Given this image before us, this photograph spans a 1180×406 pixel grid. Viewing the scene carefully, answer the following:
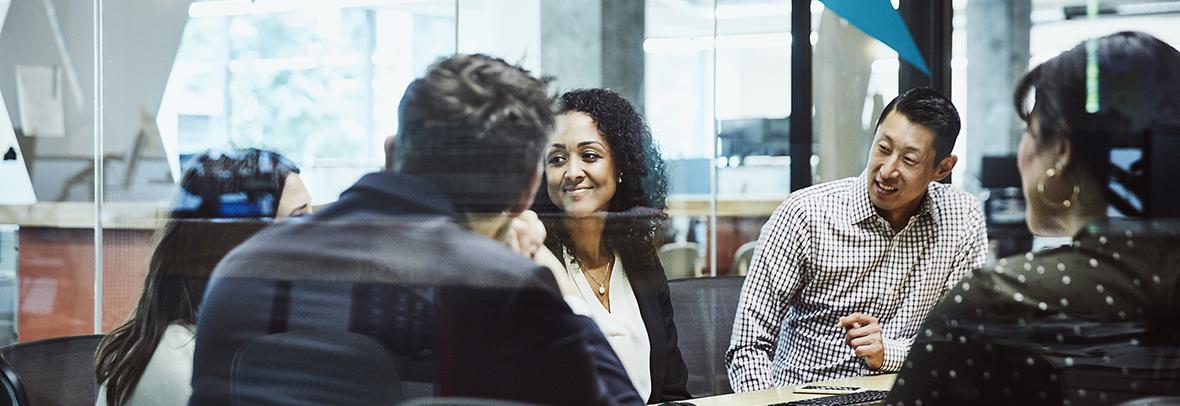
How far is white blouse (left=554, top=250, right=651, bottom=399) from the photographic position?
211cm

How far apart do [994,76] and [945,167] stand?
20.4 inches

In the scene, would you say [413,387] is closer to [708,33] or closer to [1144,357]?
[1144,357]

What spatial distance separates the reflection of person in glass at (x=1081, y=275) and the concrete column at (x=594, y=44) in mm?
919

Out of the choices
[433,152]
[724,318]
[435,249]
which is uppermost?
[433,152]

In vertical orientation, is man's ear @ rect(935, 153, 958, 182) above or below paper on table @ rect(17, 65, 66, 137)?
below

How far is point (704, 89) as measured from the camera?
11.4ft

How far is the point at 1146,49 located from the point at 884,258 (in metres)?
1.03

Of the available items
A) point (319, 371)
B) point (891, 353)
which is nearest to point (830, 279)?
point (891, 353)

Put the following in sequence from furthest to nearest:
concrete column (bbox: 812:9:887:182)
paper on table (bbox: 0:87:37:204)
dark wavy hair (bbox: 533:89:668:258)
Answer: concrete column (bbox: 812:9:887:182), paper on table (bbox: 0:87:37:204), dark wavy hair (bbox: 533:89:668:258)

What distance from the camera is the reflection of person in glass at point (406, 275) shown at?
1566mm

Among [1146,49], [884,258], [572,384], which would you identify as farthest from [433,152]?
[884,258]

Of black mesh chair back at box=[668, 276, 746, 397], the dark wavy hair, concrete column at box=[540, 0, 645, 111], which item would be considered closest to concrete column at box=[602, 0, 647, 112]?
concrete column at box=[540, 0, 645, 111]

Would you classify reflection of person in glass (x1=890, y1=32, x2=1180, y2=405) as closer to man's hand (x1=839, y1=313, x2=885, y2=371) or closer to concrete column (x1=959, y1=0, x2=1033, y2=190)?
concrete column (x1=959, y1=0, x2=1033, y2=190)

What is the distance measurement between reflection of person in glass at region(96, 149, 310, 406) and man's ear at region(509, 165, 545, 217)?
313mm
